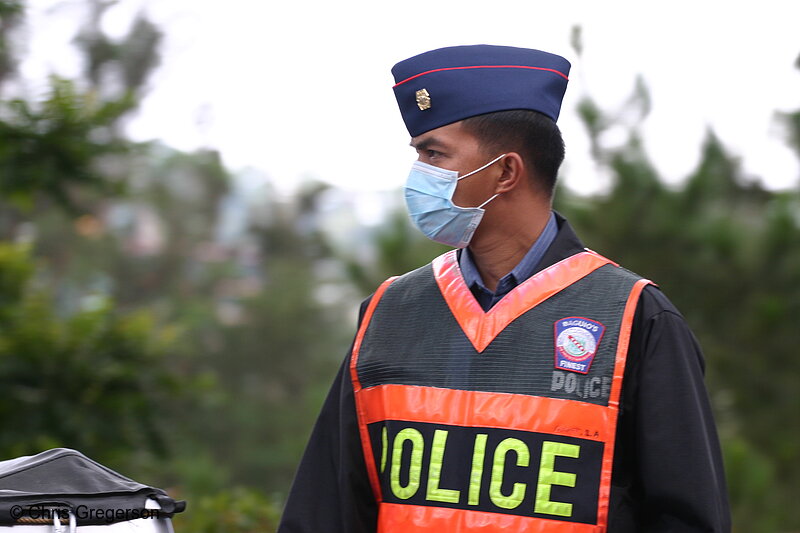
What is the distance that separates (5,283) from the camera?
214 inches

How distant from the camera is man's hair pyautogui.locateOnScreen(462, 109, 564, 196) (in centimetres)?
222

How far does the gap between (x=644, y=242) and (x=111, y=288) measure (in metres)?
9.97

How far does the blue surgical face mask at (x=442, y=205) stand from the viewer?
2.24 metres

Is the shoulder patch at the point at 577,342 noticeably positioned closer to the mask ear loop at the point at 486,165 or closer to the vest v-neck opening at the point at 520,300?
the vest v-neck opening at the point at 520,300

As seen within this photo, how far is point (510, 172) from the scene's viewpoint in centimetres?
223

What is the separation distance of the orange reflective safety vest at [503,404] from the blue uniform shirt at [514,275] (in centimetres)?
3

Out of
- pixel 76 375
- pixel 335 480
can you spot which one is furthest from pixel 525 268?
pixel 76 375

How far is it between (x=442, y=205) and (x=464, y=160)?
0.11 meters

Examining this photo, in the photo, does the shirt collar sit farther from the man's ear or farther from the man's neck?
the man's ear

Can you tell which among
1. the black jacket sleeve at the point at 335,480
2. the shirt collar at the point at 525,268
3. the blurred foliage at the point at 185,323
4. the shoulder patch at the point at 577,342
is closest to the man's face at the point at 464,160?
the shirt collar at the point at 525,268

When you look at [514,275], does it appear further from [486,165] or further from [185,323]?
[185,323]

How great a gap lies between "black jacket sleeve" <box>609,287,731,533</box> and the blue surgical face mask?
41cm

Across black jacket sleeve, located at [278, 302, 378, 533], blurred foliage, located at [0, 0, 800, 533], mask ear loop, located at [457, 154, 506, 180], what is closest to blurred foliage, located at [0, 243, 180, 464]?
blurred foliage, located at [0, 0, 800, 533]

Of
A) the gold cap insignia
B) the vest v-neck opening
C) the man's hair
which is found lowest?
the vest v-neck opening
